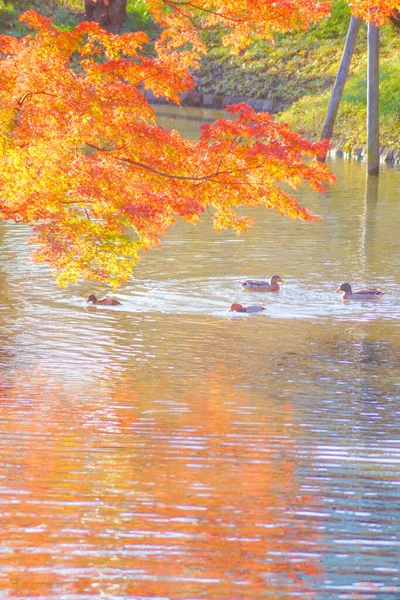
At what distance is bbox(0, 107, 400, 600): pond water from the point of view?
18.7 feet

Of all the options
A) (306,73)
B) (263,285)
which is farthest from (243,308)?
(306,73)

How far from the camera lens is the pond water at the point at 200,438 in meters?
5.70

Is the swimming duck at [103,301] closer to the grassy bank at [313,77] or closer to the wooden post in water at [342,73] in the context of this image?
the wooden post in water at [342,73]

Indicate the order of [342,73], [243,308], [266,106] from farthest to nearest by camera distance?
[266,106], [342,73], [243,308]

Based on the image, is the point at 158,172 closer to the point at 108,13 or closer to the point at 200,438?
the point at 200,438

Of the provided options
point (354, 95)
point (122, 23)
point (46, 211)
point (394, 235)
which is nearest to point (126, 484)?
point (46, 211)

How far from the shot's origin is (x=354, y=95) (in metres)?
33.9

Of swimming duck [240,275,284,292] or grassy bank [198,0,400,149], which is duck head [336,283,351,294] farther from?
grassy bank [198,0,400,149]

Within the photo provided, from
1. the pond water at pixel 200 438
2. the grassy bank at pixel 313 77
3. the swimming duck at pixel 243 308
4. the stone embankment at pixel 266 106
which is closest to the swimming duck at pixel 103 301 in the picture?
the pond water at pixel 200 438

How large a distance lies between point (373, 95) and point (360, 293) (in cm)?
1286

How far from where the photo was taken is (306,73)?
140ft

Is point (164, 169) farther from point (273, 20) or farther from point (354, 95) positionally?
point (354, 95)

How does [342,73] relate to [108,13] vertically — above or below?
below

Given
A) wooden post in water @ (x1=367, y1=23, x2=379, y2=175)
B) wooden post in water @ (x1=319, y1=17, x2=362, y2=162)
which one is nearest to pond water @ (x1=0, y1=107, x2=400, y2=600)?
wooden post in water @ (x1=367, y1=23, x2=379, y2=175)
